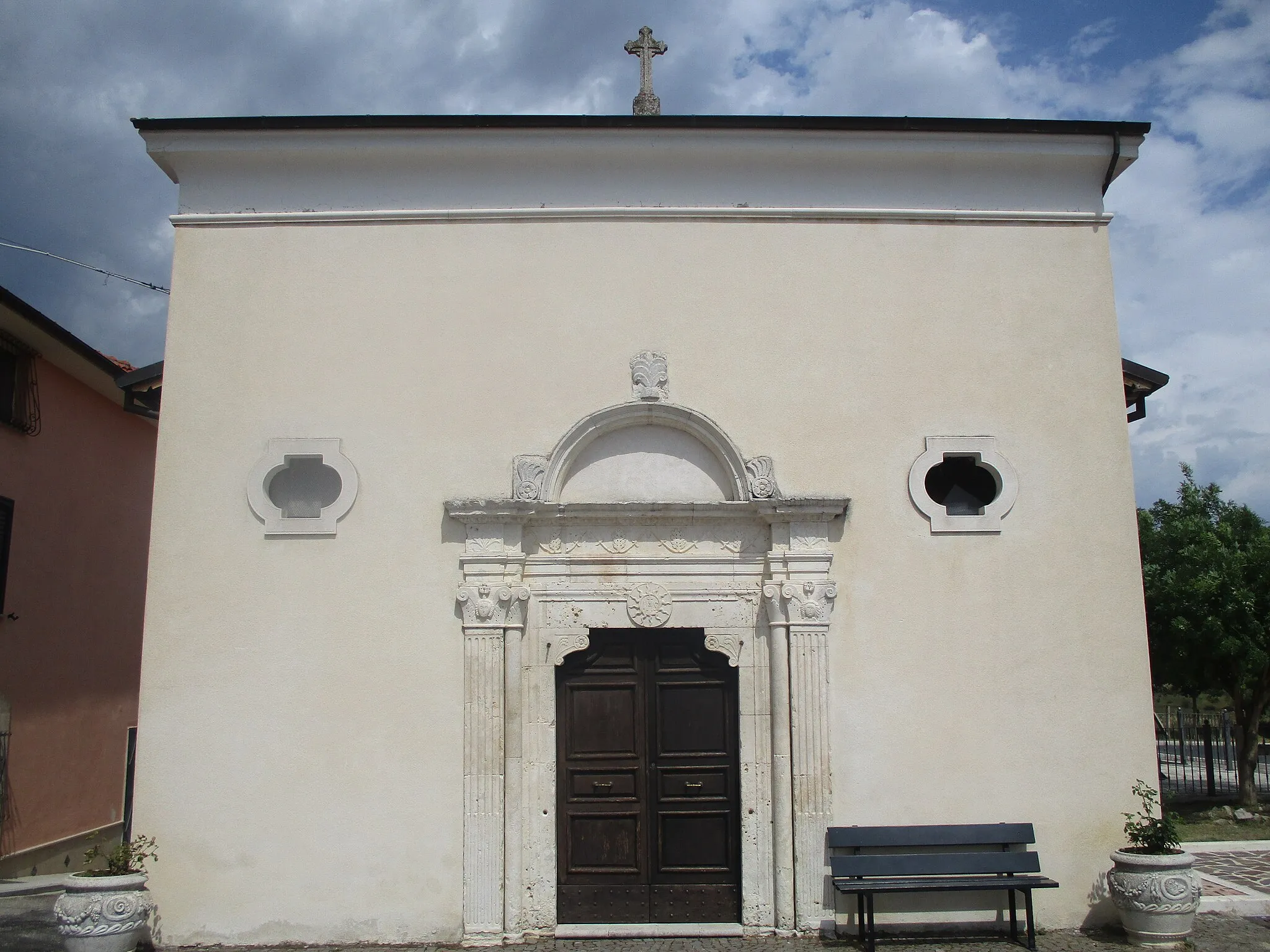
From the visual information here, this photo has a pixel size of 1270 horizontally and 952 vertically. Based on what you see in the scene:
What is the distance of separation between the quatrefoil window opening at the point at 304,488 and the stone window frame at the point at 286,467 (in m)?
0.08

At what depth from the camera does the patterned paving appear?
860 cm

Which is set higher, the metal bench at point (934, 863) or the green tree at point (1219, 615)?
the green tree at point (1219, 615)

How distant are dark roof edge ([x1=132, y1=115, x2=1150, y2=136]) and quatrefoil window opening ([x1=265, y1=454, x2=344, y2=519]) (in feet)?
8.57

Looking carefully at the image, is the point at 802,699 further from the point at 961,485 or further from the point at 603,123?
the point at 603,123

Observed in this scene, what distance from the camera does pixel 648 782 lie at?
23.7ft

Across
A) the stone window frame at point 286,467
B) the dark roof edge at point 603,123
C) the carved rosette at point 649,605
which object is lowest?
the carved rosette at point 649,605

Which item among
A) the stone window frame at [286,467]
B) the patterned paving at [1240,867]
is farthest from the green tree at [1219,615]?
the stone window frame at [286,467]

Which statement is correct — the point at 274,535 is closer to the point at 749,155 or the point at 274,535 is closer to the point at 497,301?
the point at 497,301

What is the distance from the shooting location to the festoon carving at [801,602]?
721cm

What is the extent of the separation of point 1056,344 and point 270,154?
630cm

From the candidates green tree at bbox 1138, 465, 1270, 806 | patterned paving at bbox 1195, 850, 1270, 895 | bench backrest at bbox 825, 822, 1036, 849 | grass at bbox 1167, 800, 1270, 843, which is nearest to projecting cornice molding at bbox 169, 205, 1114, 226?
bench backrest at bbox 825, 822, 1036, 849

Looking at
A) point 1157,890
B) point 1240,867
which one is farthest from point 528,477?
point 1240,867

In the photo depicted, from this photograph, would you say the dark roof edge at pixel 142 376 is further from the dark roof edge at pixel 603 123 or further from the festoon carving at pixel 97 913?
the festoon carving at pixel 97 913

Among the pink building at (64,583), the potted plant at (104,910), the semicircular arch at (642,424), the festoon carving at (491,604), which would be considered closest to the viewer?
the potted plant at (104,910)
